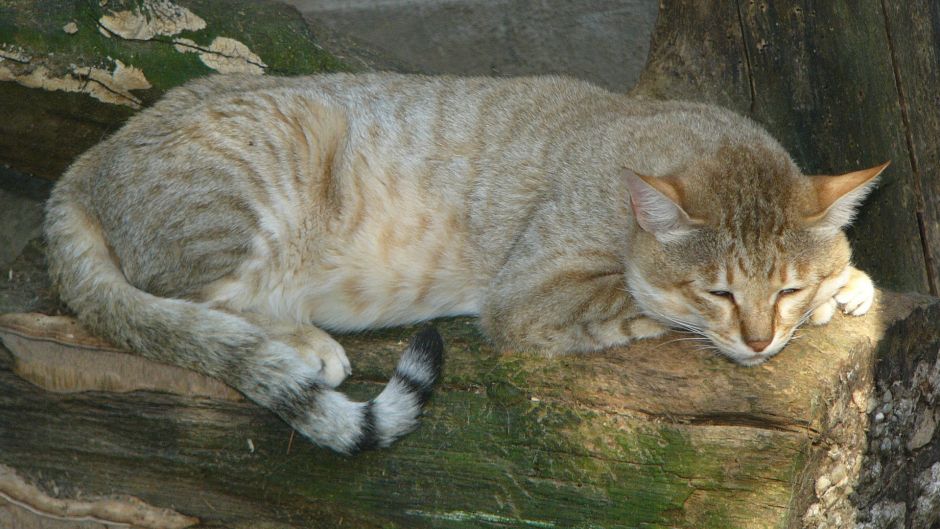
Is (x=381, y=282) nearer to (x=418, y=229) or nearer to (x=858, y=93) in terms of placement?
(x=418, y=229)

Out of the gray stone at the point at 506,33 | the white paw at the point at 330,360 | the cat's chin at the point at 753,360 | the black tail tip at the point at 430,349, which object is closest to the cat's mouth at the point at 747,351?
→ the cat's chin at the point at 753,360

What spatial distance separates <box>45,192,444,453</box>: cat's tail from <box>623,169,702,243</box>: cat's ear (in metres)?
0.86

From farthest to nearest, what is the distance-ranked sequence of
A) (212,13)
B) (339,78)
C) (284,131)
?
1. (212,13)
2. (339,78)
3. (284,131)

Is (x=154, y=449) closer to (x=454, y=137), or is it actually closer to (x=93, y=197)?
(x=93, y=197)

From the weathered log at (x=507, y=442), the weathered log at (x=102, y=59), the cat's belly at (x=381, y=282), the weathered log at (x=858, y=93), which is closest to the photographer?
the weathered log at (x=507, y=442)

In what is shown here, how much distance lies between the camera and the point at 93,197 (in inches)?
149

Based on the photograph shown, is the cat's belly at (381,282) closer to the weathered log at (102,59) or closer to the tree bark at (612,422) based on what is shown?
the tree bark at (612,422)

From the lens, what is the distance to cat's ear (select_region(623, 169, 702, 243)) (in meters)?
3.06

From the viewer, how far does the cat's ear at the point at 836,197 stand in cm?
307

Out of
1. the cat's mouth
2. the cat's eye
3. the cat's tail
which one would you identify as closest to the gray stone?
the cat's tail

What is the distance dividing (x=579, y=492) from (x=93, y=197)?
7.67ft

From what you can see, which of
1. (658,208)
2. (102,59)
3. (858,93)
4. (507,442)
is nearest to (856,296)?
(658,208)

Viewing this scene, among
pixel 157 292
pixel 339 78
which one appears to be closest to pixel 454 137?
pixel 339 78

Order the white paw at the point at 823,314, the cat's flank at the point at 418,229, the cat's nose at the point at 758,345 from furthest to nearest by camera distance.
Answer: the white paw at the point at 823,314
the cat's flank at the point at 418,229
the cat's nose at the point at 758,345
